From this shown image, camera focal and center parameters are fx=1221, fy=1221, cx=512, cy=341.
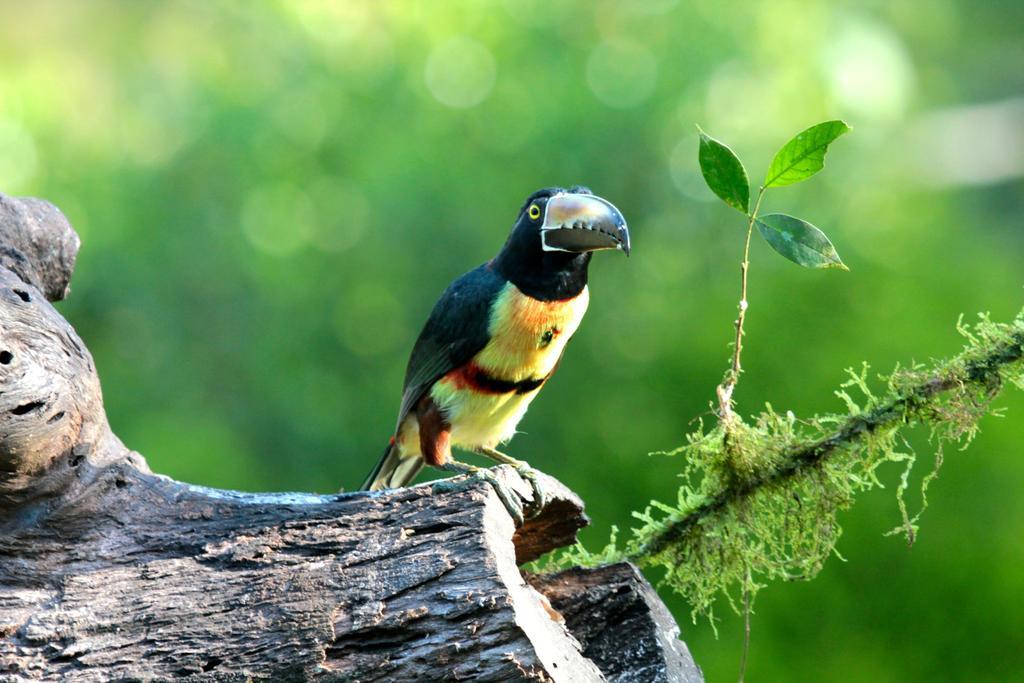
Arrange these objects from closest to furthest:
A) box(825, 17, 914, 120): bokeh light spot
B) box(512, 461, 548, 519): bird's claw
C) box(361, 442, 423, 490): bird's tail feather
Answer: box(512, 461, 548, 519): bird's claw, box(361, 442, 423, 490): bird's tail feather, box(825, 17, 914, 120): bokeh light spot

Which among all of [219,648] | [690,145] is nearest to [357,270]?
[690,145]

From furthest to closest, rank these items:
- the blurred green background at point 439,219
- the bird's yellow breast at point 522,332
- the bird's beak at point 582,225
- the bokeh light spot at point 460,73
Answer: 1. the bokeh light spot at point 460,73
2. the blurred green background at point 439,219
3. the bird's yellow breast at point 522,332
4. the bird's beak at point 582,225

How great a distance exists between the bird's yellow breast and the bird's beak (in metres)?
0.18

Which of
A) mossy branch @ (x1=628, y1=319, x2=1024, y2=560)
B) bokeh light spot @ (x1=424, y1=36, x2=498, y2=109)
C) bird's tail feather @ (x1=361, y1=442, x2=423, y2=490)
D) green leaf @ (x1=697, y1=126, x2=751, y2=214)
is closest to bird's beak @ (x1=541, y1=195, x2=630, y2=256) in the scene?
green leaf @ (x1=697, y1=126, x2=751, y2=214)

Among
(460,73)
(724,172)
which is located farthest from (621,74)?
(724,172)

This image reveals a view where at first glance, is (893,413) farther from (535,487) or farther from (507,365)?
(507,365)

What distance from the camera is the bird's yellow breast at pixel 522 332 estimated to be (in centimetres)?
356

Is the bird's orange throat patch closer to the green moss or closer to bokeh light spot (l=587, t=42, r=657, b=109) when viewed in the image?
the green moss

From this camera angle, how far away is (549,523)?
3.35 meters

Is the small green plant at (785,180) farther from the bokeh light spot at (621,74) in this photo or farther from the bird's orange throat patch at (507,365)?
the bokeh light spot at (621,74)

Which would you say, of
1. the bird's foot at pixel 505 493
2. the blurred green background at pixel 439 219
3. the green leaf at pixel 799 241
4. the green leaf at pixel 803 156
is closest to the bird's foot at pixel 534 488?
the bird's foot at pixel 505 493

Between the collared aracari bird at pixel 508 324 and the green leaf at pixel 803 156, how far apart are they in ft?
1.64

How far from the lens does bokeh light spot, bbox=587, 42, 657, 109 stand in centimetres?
891

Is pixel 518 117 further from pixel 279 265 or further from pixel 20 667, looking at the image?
pixel 20 667
